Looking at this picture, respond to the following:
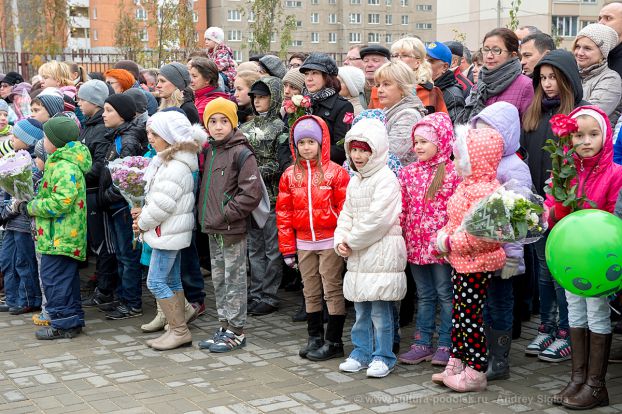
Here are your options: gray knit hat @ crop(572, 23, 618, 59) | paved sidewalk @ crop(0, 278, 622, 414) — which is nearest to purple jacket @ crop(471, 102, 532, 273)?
paved sidewalk @ crop(0, 278, 622, 414)

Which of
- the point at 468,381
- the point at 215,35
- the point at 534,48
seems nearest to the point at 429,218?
the point at 468,381

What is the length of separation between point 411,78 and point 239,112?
7.35 ft

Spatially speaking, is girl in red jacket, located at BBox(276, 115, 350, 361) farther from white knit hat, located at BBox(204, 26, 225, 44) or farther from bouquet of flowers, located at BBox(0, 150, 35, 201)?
white knit hat, located at BBox(204, 26, 225, 44)

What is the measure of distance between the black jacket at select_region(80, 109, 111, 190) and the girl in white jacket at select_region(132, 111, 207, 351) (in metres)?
1.11

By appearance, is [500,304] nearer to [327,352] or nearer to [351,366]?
[351,366]

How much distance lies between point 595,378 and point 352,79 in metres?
4.00

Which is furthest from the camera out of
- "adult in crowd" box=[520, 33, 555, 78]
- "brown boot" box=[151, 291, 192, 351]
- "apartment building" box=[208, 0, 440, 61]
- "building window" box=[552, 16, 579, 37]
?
"apartment building" box=[208, 0, 440, 61]

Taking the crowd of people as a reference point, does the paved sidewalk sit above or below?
below

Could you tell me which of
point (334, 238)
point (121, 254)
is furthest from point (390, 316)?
point (121, 254)

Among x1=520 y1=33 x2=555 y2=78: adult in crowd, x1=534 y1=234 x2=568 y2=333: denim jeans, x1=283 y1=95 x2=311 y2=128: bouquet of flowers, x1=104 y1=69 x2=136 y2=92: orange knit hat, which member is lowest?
x1=534 y1=234 x2=568 y2=333: denim jeans

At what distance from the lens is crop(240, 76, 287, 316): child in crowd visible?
8211 mm

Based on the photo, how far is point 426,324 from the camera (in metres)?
6.65

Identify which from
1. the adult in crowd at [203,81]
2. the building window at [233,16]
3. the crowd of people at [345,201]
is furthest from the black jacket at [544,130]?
the building window at [233,16]

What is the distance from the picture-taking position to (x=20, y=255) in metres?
8.66
